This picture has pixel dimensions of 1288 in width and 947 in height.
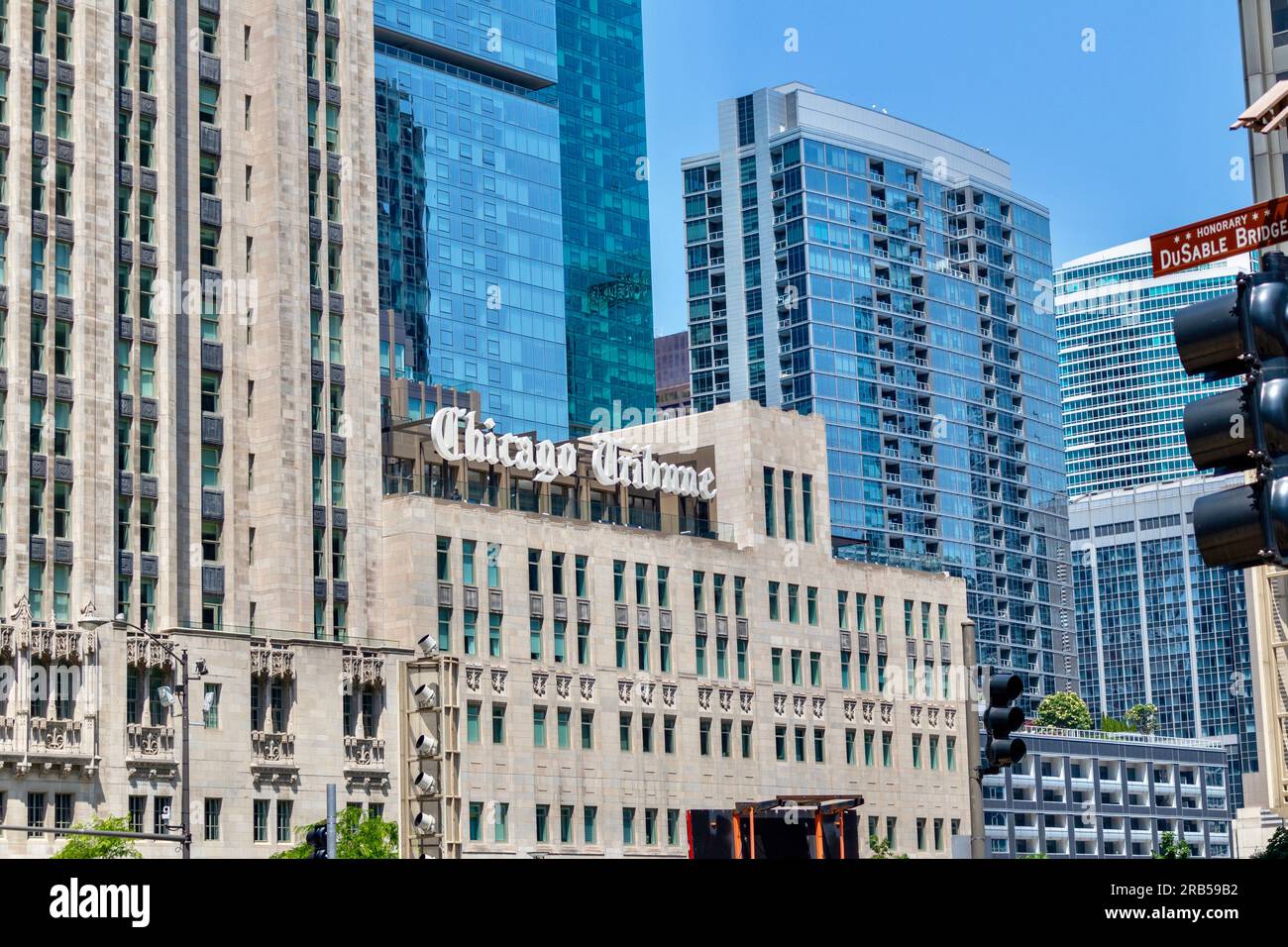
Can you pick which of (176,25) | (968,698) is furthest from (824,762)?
(968,698)

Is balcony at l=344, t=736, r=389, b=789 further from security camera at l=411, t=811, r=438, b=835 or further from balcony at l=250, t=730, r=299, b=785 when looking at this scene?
balcony at l=250, t=730, r=299, b=785

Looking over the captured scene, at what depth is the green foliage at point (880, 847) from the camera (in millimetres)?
121000

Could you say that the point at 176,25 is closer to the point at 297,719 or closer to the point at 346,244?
the point at 346,244

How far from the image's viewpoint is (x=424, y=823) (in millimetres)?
100375

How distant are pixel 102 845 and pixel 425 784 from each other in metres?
24.0

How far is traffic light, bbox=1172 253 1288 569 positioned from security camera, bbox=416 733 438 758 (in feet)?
296

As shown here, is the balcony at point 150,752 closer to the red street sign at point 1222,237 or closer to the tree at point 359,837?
the tree at point 359,837

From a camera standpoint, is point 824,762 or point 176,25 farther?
point 824,762

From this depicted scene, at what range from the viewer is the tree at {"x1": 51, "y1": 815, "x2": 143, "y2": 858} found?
79250 mm

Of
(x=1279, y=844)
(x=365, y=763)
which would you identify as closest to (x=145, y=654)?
(x=365, y=763)

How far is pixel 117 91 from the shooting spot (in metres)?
99.5

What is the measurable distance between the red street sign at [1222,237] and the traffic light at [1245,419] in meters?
0.32

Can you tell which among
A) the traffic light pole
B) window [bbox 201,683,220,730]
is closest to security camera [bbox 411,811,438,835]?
window [bbox 201,683,220,730]
